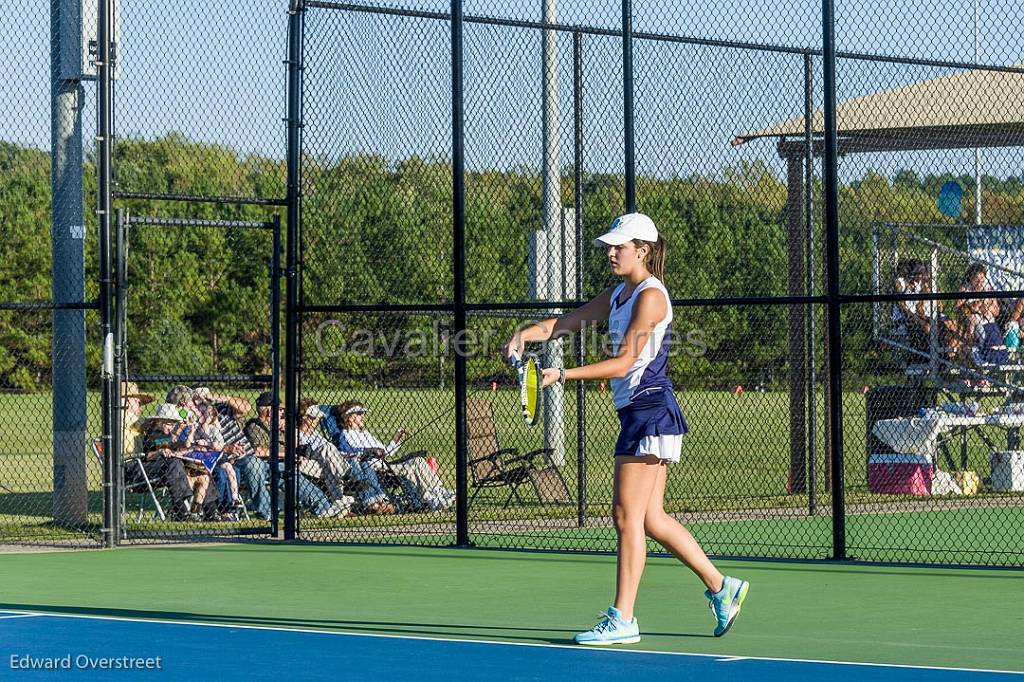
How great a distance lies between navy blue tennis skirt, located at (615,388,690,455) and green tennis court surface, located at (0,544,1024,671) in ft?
2.89

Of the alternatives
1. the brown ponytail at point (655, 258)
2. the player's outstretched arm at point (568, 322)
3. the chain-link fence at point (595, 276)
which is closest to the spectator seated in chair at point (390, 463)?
the chain-link fence at point (595, 276)

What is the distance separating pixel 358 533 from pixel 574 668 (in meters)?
6.44

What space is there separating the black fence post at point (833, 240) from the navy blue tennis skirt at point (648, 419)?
336 centimetres

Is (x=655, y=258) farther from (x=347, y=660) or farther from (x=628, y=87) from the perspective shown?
(x=628, y=87)

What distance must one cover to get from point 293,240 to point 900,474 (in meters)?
6.14

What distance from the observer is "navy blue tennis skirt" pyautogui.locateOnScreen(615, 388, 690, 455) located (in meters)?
8.17

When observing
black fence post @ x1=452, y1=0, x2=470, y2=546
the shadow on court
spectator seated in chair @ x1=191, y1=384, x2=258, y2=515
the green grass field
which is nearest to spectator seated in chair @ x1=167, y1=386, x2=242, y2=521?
spectator seated in chair @ x1=191, y1=384, x2=258, y2=515

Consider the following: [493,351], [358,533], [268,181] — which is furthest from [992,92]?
[268,181]

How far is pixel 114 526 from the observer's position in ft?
42.6

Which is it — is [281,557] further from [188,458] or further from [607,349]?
[607,349]

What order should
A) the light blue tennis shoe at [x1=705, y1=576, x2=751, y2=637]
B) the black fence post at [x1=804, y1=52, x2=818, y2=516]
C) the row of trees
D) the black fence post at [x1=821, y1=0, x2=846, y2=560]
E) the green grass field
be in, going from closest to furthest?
1. the light blue tennis shoe at [x1=705, y1=576, x2=751, y2=637]
2. the black fence post at [x1=821, y1=0, x2=846, y2=560]
3. the green grass field
4. the row of trees
5. the black fence post at [x1=804, y1=52, x2=818, y2=516]

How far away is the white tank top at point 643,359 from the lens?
26.8 ft

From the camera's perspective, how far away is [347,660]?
7812 mm

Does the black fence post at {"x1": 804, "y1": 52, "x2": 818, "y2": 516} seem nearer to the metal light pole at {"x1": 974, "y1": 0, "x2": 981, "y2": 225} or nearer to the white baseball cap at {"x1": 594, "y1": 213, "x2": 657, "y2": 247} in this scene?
the metal light pole at {"x1": 974, "y1": 0, "x2": 981, "y2": 225}
